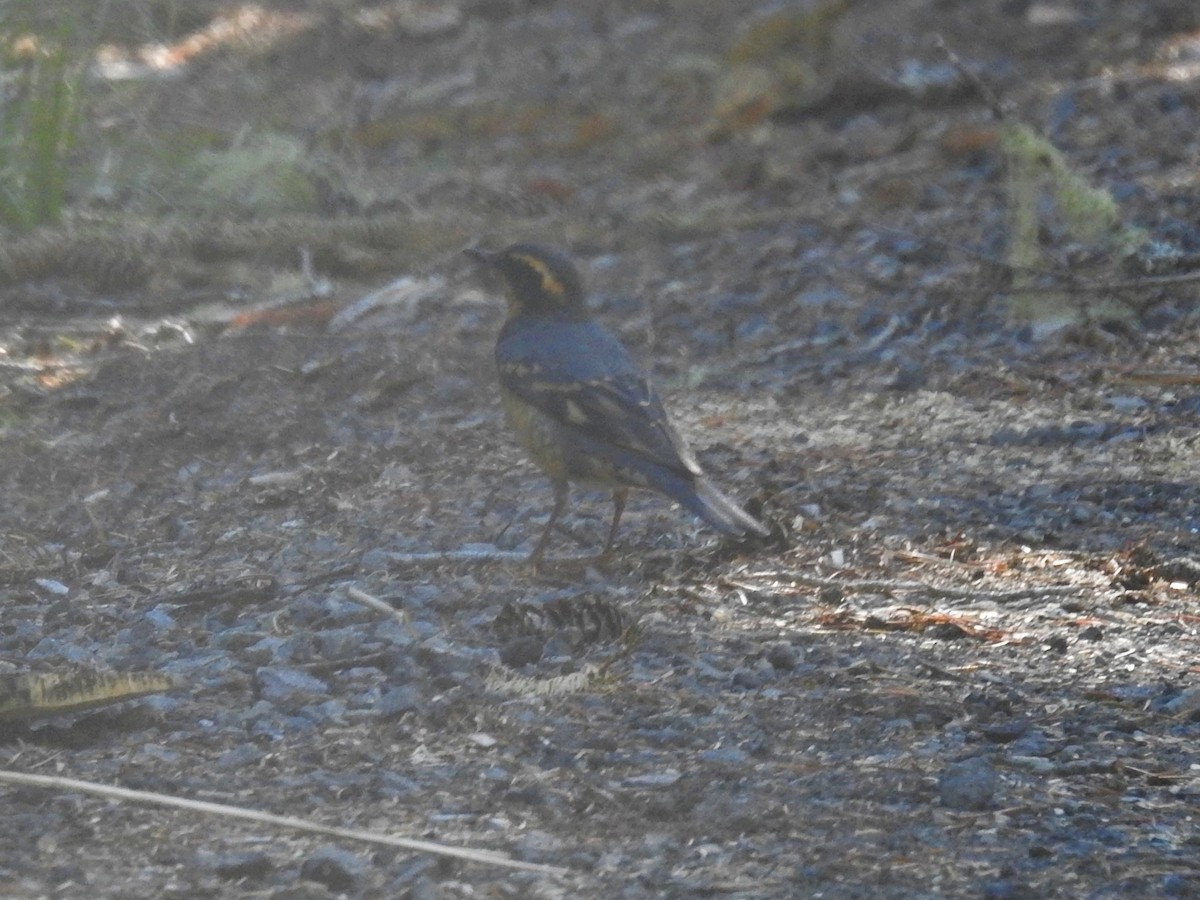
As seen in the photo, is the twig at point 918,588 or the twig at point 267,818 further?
the twig at point 918,588

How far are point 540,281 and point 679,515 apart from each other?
89 cm

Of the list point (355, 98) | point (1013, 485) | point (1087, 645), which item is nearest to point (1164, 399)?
point (1013, 485)

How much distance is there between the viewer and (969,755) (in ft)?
13.1

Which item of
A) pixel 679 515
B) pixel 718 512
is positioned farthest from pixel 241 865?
pixel 679 515

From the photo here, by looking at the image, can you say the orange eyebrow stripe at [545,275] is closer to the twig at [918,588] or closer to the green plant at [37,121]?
the twig at [918,588]

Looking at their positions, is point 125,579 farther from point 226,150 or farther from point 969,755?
point 226,150

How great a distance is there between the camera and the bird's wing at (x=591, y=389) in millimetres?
5227

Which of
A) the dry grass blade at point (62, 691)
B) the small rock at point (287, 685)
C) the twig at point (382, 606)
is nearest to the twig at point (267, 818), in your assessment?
the dry grass blade at point (62, 691)

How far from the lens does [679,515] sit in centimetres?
580

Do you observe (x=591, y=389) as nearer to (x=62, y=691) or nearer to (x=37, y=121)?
(x=62, y=691)

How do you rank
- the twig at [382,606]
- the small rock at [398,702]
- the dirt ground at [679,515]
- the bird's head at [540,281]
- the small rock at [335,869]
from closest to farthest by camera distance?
the small rock at [335,869]
the dirt ground at [679,515]
the small rock at [398,702]
the twig at [382,606]
the bird's head at [540,281]

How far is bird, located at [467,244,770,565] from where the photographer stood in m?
5.13

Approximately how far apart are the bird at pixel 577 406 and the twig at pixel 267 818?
5.35 ft

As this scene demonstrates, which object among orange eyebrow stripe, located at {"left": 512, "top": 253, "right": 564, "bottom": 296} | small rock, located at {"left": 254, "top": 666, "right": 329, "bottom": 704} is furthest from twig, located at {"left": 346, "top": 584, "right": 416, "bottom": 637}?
orange eyebrow stripe, located at {"left": 512, "top": 253, "right": 564, "bottom": 296}
